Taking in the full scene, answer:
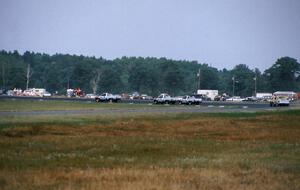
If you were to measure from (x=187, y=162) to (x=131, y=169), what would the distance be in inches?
105

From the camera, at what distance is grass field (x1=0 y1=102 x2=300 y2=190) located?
13539 mm

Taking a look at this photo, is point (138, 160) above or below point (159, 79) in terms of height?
below

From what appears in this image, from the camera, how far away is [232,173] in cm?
1534

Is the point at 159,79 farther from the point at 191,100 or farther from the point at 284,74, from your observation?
the point at 191,100

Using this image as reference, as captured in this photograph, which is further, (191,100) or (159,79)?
(159,79)

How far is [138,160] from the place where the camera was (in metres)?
18.2

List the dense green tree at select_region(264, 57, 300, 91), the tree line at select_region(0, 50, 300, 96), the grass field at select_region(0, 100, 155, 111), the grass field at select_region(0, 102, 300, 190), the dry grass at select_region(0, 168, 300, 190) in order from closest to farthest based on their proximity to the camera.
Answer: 1. the dry grass at select_region(0, 168, 300, 190)
2. the grass field at select_region(0, 102, 300, 190)
3. the grass field at select_region(0, 100, 155, 111)
4. the tree line at select_region(0, 50, 300, 96)
5. the dense green tree at select_region(264, 57, 300, 91)

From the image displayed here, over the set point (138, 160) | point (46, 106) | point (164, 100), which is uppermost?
point (164, 100)

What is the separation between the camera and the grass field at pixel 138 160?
44.4 feet

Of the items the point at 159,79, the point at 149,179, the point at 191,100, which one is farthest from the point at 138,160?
the point at 159,79

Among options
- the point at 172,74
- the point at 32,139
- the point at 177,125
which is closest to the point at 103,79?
the point at 172,74

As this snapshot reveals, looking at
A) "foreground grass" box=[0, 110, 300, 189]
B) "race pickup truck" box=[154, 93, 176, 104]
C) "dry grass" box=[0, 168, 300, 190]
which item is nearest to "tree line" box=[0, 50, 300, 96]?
"race pickup truck" box=[154, 93, 176, 104]

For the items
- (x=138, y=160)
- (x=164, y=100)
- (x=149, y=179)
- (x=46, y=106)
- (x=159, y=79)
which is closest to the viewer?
(x=149, y=179)

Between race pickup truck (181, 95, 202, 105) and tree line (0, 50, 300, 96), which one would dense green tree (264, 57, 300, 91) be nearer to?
tree line (0, 50, 300, 96)
